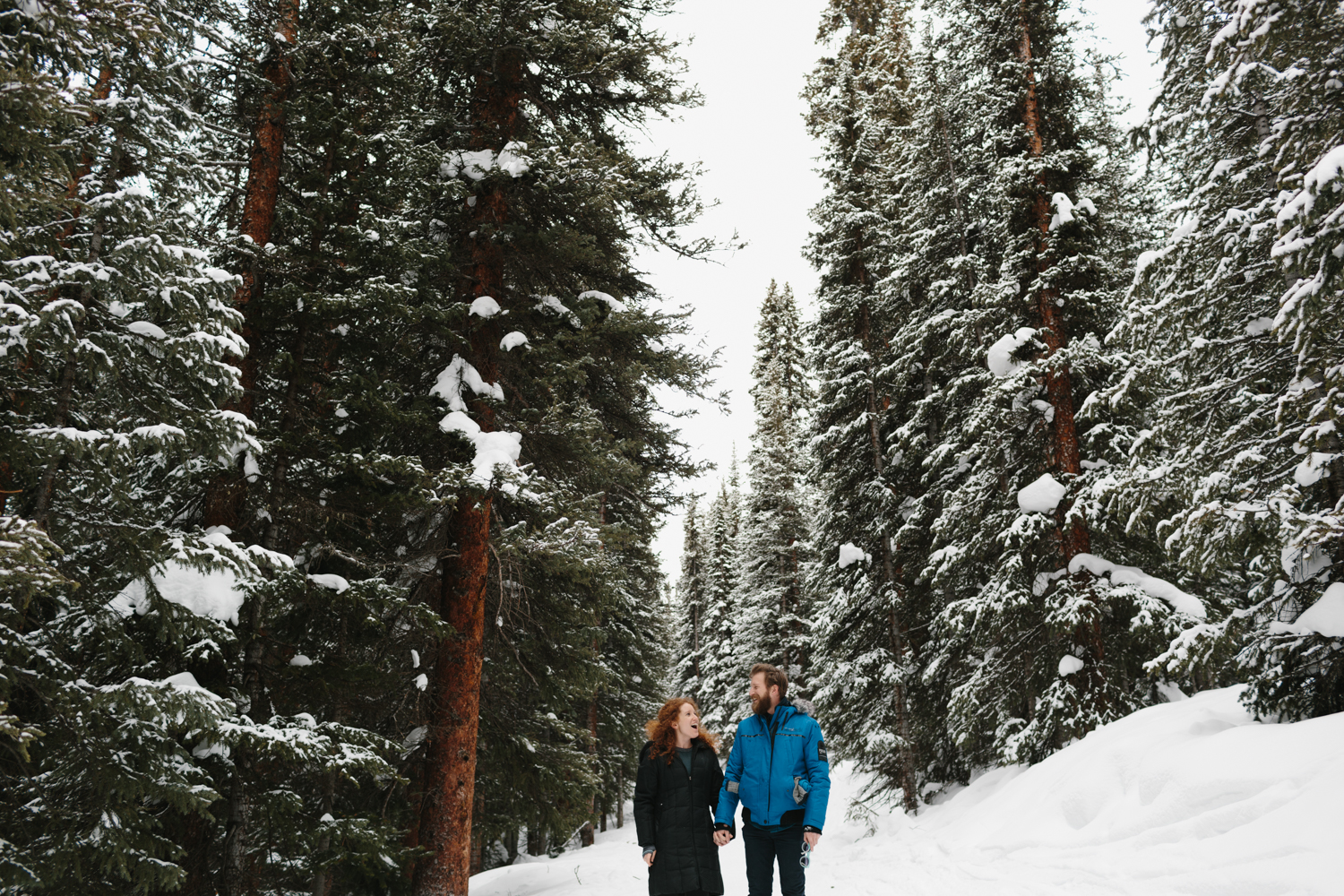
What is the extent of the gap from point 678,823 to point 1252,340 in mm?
7987

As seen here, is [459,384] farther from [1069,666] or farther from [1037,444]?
[1069,666]

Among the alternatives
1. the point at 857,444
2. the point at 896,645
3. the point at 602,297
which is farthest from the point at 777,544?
the point at 602,297

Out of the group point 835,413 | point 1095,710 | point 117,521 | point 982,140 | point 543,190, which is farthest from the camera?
point 835,413

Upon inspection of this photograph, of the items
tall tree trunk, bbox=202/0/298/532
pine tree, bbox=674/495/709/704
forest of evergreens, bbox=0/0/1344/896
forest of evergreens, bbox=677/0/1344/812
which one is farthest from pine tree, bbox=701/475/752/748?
tall tree trunk, bbox=202/0/298/532

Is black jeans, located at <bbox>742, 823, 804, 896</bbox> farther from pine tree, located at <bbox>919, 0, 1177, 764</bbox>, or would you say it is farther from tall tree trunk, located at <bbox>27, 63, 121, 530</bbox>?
pine tree, located at <bbox>919, 0, 1177, 764</bbox>

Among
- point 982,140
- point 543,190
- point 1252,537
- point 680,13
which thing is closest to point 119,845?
point 543,190

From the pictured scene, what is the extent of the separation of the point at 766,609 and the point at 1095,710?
1465cm

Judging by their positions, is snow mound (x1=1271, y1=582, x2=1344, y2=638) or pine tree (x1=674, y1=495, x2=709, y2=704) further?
pine tree (x1=674, y1=495, x2=709, y2=704)

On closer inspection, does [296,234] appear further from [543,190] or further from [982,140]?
[982,140]

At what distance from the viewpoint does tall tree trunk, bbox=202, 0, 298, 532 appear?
728cm

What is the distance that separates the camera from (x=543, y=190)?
9727 millimetres

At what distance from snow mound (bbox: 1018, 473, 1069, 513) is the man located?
7.72 m

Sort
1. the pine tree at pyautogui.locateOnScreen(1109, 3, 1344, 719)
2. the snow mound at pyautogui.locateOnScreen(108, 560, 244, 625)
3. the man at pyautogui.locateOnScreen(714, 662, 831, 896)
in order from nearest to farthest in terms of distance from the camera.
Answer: the man at pyautogui.locateOnScreen(714, 662, 831, 896) < the snow mound at pyautogui.locateOnScreen(108, 560, 244, 625) < the pine tree at pyautogui.locateOnScreen(1109, 3, 1344, 719)

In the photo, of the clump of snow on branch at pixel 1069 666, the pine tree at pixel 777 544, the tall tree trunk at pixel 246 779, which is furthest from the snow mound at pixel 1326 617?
the pine tree at pixel 777 544
